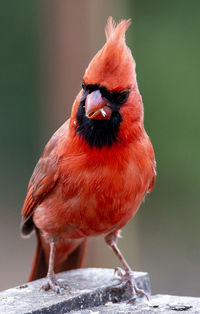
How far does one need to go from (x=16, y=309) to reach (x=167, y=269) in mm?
2947

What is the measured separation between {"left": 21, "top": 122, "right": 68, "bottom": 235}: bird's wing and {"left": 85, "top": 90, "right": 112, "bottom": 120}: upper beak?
35cm

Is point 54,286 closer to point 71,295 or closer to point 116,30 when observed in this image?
point 71,295

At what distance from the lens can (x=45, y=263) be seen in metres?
3.92

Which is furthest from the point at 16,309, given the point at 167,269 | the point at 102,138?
the point at 167,269

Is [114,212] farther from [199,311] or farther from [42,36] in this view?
[42,36]

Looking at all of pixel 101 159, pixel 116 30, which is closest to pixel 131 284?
pixel 101 159

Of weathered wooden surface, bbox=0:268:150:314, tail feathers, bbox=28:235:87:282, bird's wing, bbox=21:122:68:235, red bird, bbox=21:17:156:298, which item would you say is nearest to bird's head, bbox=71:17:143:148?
red bird, bbox=21:17:156:298

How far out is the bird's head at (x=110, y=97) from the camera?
9.73ft

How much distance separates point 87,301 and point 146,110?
286 centimetres

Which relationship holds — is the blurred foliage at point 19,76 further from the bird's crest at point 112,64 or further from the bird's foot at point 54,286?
the bird's crest at point 112,64

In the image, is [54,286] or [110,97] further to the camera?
[54,286]

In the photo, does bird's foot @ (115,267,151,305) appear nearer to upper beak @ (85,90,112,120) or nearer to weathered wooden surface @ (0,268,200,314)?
weathered wooden surface @ (0,268,200,314)

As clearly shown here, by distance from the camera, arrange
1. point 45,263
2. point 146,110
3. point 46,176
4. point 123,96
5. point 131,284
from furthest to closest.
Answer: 1. point 146,110
2. point 45,263
3. point 46,176
4. point 131,284
5. point 123,96

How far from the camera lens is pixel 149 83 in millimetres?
5652
